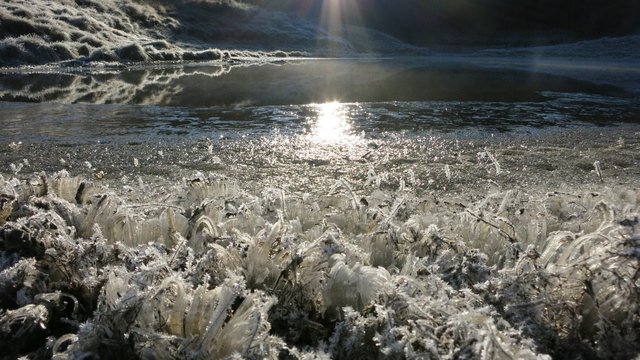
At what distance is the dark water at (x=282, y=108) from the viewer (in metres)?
6.13

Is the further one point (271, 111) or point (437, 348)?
point (271, 111)

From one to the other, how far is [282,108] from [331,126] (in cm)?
178

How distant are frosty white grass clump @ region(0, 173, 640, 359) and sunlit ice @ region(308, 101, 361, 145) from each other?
3519mm

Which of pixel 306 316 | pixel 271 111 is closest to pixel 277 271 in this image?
pixel 306 316

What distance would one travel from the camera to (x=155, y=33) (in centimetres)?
3256

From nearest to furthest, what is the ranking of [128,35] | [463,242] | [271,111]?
1. [463,242]
2. [271,111]
3. [128,35]

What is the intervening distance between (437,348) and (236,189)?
161 centimetres

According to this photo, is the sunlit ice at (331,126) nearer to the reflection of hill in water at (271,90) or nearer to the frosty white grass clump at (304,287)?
→ the reflection of hill in water at (271,90)

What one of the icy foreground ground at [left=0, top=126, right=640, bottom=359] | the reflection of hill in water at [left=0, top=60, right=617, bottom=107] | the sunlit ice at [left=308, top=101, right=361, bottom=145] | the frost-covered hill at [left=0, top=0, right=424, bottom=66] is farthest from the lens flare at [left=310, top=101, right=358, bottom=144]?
the frost-covered hill at [left=0, top=0, right=424, bottom=66]

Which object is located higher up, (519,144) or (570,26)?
(570,26)

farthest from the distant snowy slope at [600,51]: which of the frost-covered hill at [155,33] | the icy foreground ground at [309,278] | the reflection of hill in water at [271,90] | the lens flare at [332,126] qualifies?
the icy foreground ground at [309,278]

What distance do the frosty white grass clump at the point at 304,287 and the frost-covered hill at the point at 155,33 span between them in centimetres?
1963

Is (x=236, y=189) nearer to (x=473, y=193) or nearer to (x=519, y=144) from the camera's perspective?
(x=473, y=193)

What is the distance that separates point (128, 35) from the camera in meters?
29.2
